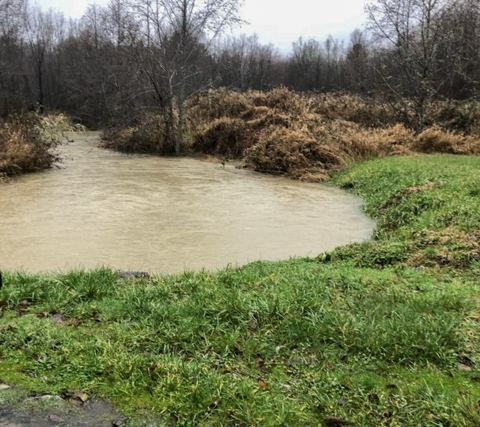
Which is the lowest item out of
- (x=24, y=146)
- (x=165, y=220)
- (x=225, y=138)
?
(x=165, y=220)

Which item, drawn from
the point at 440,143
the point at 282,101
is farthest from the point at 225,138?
the point at 440,143

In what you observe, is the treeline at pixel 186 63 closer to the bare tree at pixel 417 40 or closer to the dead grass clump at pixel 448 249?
the bare tree at pixel 417 40

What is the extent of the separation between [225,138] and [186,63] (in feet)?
14.8

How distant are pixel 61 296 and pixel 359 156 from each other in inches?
610

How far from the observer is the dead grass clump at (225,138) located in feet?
74.0

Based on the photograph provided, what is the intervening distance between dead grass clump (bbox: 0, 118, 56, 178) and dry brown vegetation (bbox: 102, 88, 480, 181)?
6704 mm

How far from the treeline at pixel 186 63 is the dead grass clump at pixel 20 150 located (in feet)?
22.8

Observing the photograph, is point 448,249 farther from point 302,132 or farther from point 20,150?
point 20,150

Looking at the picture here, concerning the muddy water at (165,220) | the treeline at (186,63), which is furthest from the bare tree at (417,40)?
the muddy water at (165,220)

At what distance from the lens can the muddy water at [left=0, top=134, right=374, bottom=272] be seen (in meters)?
8.11

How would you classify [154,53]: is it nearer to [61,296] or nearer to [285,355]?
[61,296]

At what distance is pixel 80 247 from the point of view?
853 cm

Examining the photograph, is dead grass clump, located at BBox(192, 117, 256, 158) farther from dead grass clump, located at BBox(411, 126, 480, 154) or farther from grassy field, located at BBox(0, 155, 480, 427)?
grassy field, located at BBox(0, 155, 480, 427)

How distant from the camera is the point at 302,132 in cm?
1944
